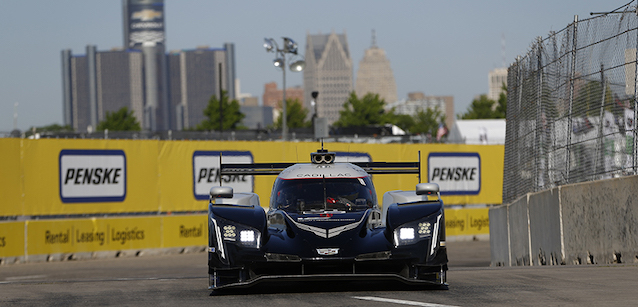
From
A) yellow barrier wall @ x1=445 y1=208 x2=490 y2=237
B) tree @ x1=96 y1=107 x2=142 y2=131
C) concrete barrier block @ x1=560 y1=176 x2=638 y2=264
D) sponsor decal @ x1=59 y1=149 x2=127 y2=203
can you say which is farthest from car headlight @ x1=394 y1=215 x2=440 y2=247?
tree @ x1=96 y1=107 x2=142 y2=131

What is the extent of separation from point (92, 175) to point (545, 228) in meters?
11.4

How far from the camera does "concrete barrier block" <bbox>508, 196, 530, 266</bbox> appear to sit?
14.7 metres

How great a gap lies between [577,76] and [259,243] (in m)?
6.46

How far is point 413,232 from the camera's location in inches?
328

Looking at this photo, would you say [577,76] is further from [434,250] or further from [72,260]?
[72,260]

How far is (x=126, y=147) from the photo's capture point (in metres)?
21.2

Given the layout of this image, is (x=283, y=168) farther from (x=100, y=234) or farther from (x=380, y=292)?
(x=100, y=234)

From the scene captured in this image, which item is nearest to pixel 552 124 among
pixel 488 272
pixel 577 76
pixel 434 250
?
pixel 577 76

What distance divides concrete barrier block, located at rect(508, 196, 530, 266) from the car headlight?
A: 21.8 ft

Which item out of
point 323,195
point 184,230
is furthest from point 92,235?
point 323,195

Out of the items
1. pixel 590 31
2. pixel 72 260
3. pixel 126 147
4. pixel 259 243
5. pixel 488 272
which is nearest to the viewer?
pixel 259 243

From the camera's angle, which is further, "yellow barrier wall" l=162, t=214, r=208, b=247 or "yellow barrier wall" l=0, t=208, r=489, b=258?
"yellow barrier wall" l=162, t=214, r=208, b=247

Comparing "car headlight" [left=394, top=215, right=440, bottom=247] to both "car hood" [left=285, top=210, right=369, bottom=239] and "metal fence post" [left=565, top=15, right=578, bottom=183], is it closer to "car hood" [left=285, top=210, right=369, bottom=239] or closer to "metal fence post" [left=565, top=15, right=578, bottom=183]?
"car hood" [left=285, top=210, right=369, bottom=239]

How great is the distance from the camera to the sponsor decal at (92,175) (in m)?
19.9
